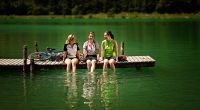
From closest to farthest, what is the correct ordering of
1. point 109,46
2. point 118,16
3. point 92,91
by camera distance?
point 92,91
point 109,46
point 118,16

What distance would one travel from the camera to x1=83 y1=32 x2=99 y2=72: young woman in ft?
72.2

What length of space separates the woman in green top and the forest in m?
142

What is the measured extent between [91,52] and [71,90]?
12.3ft

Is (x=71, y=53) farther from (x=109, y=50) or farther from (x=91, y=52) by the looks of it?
(x=109, y=50)

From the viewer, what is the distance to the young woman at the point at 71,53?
72.2 feet

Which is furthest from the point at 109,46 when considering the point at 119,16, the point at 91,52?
the point at 119,16

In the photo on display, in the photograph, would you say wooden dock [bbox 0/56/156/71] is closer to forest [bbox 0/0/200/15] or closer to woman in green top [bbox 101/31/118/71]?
woman in green top [bbox 101/31/118/71]

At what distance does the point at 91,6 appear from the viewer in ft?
568

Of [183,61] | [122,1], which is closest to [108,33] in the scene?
[183,61]

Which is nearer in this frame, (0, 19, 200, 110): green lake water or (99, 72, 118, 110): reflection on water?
(0, 19, 200, 110): green lake water

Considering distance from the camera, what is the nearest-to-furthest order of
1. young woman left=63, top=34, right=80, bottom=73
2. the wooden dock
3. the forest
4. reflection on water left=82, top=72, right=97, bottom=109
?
reflection on water left=82, top=72, right=97, bottom=109, young woman left=63, top=34, right=80, bottom=73, the wooden dock, the forest

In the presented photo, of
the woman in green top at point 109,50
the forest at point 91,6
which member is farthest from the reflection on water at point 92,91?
the forest at point 91,6

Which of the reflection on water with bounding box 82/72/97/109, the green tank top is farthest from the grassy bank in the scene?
the reflection on water with bounding box 82/72/97/109

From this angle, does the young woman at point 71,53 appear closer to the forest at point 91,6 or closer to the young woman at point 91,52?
the young woman at point 91,52
